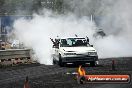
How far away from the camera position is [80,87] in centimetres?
1628

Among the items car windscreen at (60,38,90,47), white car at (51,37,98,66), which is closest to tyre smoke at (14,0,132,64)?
car windscreen at (60,38,90,47)

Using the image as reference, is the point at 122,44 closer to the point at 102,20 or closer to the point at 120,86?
the point at 102,20

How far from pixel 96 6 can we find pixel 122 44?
5667 millimetres

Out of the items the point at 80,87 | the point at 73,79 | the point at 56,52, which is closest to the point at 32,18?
the point at 56,52

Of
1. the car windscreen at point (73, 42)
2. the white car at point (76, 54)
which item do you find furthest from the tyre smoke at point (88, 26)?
the white car at point (76, 54)

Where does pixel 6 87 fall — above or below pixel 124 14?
below

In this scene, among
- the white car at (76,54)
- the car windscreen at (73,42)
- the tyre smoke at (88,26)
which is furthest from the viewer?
the tyre smoke at (88,26)

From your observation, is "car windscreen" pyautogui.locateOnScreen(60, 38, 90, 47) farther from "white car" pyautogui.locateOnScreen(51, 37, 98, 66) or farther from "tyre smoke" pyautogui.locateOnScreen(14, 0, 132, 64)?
"tyre smoke" pyautogui.locateOnScreen(14, 0, 132, 64)

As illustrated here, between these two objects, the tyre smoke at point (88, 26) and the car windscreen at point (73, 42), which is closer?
the car windscreen at point (73, 42)

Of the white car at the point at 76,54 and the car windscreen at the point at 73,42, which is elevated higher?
the car windscreen at the point at 73,42

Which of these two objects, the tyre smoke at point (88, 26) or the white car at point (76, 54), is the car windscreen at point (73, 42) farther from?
the tyre smoke at point (88, 26)

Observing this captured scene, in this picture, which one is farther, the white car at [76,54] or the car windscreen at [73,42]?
the car windscreen at [73,42]

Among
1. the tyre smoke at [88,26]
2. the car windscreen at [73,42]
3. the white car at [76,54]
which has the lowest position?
the white car at [76,54]

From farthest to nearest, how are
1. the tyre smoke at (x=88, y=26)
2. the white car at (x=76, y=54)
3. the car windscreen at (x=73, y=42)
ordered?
the tyre smoke at (x=88, y=26)
the car windscreen at (x=73, y=42)
the white car at (x=76, y=54)
